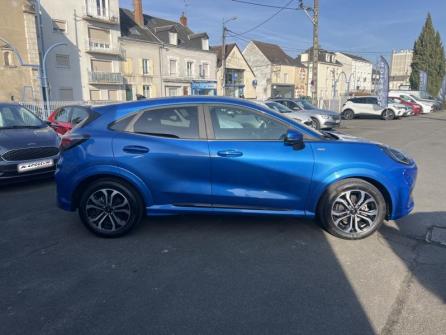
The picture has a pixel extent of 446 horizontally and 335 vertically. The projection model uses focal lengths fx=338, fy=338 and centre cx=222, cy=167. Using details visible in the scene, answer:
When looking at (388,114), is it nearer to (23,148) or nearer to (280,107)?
(280,107)

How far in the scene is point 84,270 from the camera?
330cm

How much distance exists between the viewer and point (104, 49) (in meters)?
32.8

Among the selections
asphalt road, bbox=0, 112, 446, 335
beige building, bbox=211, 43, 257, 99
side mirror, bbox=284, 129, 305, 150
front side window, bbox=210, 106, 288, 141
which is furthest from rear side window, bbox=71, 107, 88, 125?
beige building, bbox=211, 43, 257, 99

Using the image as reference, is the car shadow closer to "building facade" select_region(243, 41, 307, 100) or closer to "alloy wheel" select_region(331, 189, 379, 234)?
"alloy wheel" select_region(331, 189, 379, 234)

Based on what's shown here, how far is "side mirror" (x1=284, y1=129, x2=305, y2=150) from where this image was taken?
3695 millimetres

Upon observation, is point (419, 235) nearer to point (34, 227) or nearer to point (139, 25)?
point (34, 227)

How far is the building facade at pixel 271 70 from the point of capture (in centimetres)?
5281

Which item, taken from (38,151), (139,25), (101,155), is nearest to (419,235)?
(101,155)

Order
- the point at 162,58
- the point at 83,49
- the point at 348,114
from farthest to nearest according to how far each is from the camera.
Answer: the point at 162,58 → the point at 83,49 → the point at 348,114

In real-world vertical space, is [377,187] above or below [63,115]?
below

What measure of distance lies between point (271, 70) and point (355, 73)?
3476cm

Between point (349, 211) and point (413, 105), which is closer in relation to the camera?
point (349, 211)

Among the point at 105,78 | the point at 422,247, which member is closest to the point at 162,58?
the point at 105,78

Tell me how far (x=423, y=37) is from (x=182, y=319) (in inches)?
2146
